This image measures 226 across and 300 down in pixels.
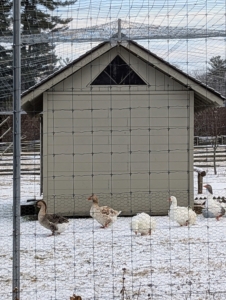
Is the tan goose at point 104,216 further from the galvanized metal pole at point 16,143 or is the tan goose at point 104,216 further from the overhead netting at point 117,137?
the galvanized metal pole at point 16,143

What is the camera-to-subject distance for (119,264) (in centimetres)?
622

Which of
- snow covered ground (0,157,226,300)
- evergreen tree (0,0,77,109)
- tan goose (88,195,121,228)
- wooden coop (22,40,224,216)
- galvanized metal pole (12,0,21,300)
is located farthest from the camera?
wooden coop (22,40,224,216)

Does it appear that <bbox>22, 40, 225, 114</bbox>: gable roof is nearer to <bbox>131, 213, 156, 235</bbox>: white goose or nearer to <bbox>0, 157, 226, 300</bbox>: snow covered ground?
<bbox>0, 157, 226, 300</bbox>: snow covered ground

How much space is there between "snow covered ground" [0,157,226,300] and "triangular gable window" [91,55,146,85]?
9.73ft

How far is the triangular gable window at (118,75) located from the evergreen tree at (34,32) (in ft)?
3.24

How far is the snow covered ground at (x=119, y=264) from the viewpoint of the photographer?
194 inches

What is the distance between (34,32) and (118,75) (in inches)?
76.2

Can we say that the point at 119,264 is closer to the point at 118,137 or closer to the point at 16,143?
the point at 16,143

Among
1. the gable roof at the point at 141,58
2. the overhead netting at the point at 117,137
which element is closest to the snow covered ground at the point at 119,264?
the overhead netting at the point at 117,137

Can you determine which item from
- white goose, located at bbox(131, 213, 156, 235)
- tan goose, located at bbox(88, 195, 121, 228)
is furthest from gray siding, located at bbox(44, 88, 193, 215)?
white goose, located at bbox(131, 213, 156, 235)

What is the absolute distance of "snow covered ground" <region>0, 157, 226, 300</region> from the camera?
16.2ft

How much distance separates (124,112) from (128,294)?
6082 millimetres

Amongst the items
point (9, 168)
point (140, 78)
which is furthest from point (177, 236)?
point (9, 168)

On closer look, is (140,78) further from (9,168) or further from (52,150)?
(9,168)
